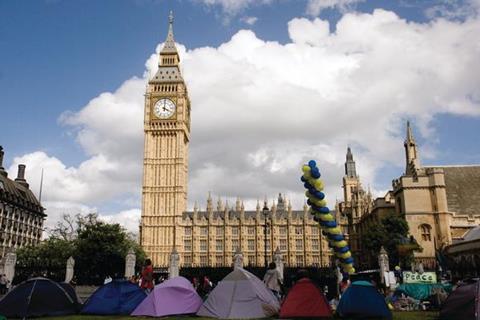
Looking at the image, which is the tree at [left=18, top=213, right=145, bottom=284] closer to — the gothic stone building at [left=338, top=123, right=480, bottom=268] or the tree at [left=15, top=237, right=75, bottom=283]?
the tree at [left=15, top=237, right=75, bottom=283]

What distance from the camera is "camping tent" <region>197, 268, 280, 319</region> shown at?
41.7 ft

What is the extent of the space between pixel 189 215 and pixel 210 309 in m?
68.1

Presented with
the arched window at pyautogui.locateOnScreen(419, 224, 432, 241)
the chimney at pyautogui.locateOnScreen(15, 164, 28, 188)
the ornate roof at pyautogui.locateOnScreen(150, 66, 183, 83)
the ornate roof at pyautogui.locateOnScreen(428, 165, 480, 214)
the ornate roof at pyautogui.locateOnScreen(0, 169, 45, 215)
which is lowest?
the arched window at pyautogui.locateOnScreen(419, 224, 432, 241)

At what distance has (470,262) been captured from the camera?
32344 mm

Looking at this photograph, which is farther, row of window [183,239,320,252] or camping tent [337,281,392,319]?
row of window [183,239,320,252]

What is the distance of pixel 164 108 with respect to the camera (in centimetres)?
7975

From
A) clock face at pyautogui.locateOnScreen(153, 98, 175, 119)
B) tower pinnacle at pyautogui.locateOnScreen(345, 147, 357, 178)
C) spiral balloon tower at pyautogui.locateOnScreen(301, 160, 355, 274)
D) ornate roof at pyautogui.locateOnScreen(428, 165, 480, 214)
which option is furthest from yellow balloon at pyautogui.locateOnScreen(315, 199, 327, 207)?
tower pinnacle at pyautogui.locateOnScreen(345, 147, 357, 178)

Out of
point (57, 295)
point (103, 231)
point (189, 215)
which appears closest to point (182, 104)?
point (189, 215)

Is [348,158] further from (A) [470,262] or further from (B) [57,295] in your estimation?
(B) [57,295]

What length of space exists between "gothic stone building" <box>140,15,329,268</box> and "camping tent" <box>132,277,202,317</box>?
6248cm

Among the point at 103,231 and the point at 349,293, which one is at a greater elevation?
the point at 103,231

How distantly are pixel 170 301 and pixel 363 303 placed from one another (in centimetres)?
588

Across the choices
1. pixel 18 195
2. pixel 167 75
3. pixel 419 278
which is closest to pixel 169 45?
pixel 167 75

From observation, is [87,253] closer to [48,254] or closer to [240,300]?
[48,254]
